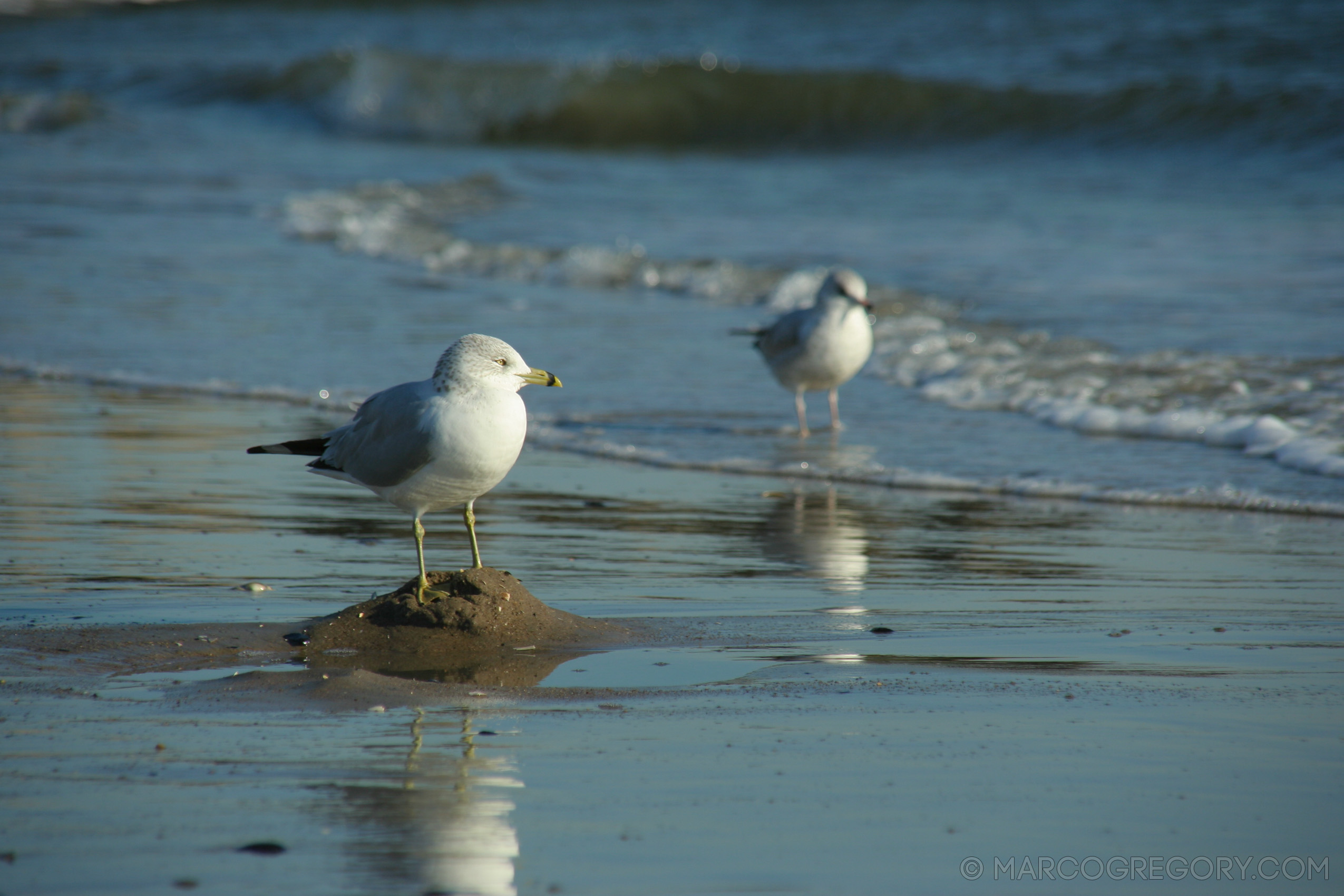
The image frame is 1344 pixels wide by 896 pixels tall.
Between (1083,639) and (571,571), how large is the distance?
5.43 ft

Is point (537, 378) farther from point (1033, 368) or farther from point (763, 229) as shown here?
point (763, 229)

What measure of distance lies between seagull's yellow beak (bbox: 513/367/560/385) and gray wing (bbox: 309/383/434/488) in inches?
9.5

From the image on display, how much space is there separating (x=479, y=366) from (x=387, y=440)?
1.08 ft

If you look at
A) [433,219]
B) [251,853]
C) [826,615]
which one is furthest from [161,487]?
[433,219]

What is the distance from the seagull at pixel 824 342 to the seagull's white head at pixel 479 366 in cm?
376

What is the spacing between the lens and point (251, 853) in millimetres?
2648

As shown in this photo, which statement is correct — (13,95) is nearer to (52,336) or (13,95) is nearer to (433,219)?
(433,219)

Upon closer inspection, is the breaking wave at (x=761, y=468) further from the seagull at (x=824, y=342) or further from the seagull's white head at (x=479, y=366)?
the seagull's white head at (x=479, y=366)

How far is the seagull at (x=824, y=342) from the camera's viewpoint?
7703 mm

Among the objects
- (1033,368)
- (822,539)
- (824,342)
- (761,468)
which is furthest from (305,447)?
(1033,368)

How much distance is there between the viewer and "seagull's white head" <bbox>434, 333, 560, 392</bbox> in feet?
12.6

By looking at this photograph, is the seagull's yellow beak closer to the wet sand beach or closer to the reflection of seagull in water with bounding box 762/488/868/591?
the wet sand beach

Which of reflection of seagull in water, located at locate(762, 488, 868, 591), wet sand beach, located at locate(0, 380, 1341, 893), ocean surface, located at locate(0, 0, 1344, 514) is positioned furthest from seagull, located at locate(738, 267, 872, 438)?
wet sand beach, located at locate(0, 380, 1341, 893)

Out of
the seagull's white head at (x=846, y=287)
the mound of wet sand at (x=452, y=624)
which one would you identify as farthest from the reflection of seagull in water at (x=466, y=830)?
the seagull's white head at (x=846, y=287)
